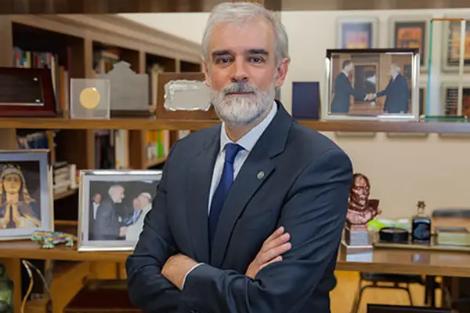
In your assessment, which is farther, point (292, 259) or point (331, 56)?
point (331, 56)

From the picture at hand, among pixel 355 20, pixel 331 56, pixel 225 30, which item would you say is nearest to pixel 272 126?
pixel 225 30

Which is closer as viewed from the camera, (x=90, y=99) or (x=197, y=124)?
(x=197, y=124)

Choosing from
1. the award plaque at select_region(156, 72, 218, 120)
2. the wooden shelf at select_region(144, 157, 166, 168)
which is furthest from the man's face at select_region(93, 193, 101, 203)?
the wooden shelf at select_region(144, 157, 166, 168)

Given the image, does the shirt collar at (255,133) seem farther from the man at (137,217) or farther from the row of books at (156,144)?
the row of books at (156,144)

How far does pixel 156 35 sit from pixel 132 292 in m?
2.79

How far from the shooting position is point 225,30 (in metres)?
1.39

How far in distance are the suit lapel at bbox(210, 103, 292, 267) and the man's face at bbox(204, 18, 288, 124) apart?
7 centimetres

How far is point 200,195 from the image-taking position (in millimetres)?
1455

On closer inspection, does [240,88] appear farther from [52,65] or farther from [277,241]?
[52,65]

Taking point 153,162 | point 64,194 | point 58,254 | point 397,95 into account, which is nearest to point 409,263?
point 397,95

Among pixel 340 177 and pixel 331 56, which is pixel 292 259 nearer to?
pixel 340 177

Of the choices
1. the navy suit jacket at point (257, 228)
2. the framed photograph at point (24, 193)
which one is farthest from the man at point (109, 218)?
the navy suit jacket at point (257, 228)

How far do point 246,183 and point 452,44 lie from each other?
0.90 m

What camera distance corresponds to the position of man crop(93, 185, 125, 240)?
1924mm
